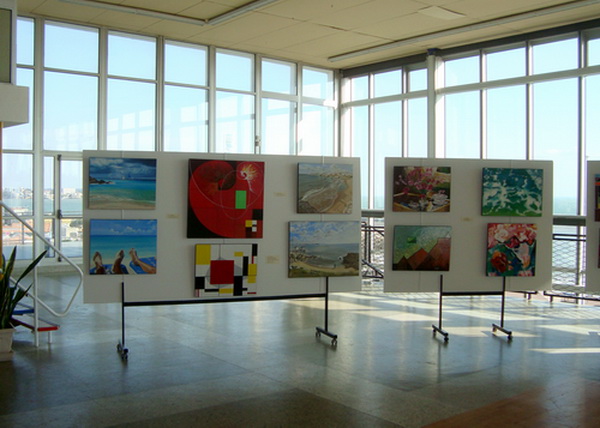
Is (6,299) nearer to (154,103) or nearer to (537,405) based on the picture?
(537,405)

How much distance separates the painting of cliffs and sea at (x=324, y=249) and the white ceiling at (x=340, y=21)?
5.95m

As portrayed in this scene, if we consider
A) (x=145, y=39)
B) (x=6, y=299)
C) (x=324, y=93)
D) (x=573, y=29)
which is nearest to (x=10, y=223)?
(x=145, y=39)

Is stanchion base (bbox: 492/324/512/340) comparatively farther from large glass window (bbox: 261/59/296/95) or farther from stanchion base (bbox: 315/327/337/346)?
large glass window (bbox: 261/59/296/95)

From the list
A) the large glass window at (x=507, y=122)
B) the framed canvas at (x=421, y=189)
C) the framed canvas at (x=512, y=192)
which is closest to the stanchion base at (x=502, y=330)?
the framed canvas at (x=512, y=192)

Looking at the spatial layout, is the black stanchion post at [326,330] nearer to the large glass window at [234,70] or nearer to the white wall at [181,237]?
the white wall at [181,237]

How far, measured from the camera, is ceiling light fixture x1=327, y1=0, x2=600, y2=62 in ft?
37.4

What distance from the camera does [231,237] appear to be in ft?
22.0

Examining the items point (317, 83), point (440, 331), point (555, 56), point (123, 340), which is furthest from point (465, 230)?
point (317, 83)

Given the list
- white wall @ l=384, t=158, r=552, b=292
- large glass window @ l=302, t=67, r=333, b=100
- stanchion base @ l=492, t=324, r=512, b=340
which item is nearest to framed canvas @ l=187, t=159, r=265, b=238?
white wall @ l=384, t=158, r=552, b=292

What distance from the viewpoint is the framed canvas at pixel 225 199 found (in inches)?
260

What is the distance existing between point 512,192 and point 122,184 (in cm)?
454

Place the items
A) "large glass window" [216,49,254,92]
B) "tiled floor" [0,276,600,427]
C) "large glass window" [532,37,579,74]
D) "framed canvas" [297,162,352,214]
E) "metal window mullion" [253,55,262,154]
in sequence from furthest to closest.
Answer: "metal window mullion" [253,55,262,154], "large glass window" [216,49,254,92], "large glass window" [532,37,579,74], "framed canvas" [297,162,352,214], "tiled floor" [0,276,600,427]

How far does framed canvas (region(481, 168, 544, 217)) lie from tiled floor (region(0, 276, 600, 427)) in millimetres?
1501

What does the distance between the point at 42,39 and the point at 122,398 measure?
410 inches
